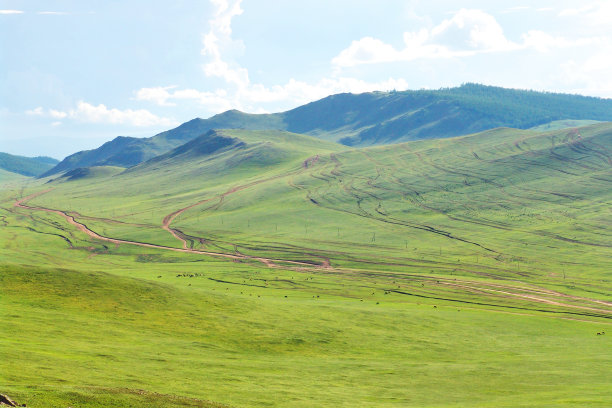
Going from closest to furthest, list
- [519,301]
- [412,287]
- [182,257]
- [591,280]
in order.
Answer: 1. [519,301]
2. [412,287]
3. [591,280]
4. [182,257]

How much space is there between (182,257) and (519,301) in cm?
11586

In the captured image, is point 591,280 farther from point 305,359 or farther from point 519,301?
point 305,359

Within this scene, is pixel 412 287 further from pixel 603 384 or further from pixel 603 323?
pixel 603 384

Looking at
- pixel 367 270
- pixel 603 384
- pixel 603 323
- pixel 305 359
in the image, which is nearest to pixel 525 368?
pixel 603 384

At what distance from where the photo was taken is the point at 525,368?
71125mm

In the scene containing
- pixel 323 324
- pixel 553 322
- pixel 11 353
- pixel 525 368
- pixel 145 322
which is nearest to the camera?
pixel 11 353

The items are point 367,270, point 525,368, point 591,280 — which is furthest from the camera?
point 367,270

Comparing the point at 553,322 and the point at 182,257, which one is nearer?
Answer: the point at 553,322

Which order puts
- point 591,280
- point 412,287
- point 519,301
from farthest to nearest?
point 591,280
point 412,287
point 519,301

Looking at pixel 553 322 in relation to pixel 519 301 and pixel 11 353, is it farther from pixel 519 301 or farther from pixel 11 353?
pixel 11 353

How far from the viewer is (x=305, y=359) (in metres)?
72.2

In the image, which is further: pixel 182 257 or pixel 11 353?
pixel 182 257

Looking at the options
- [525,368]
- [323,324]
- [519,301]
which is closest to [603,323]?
[519,301]

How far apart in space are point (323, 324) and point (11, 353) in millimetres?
48606
